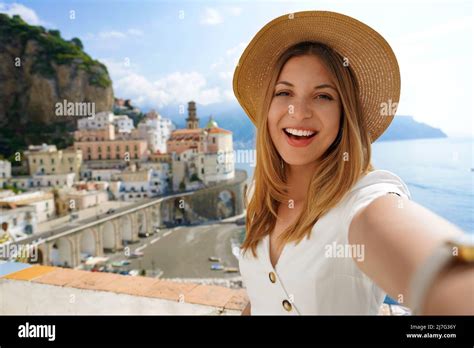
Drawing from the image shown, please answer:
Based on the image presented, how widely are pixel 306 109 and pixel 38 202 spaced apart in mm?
18270

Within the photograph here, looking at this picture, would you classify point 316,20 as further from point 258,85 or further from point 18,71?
point 18,71

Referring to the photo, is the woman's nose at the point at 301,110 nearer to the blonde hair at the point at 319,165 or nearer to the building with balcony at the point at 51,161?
the blonde hair at the point at 319,165

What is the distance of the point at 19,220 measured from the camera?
15.4m

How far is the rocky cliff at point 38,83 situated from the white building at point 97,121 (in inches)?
45.3

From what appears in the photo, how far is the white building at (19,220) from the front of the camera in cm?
1484

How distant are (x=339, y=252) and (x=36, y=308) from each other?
1.14m

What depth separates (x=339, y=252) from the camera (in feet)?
1.74

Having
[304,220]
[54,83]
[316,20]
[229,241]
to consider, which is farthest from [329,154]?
[54,83]

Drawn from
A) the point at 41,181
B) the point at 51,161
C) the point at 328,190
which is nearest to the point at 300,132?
the point at 328,190

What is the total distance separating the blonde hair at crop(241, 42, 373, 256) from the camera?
59cm

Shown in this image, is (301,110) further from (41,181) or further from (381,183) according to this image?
(41,181)

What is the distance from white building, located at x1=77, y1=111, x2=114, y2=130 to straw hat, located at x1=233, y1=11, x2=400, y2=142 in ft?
81.2

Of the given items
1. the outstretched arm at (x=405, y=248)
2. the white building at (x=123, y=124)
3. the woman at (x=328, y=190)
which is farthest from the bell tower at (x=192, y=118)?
the outstretched arm at (x=405, y=248)
